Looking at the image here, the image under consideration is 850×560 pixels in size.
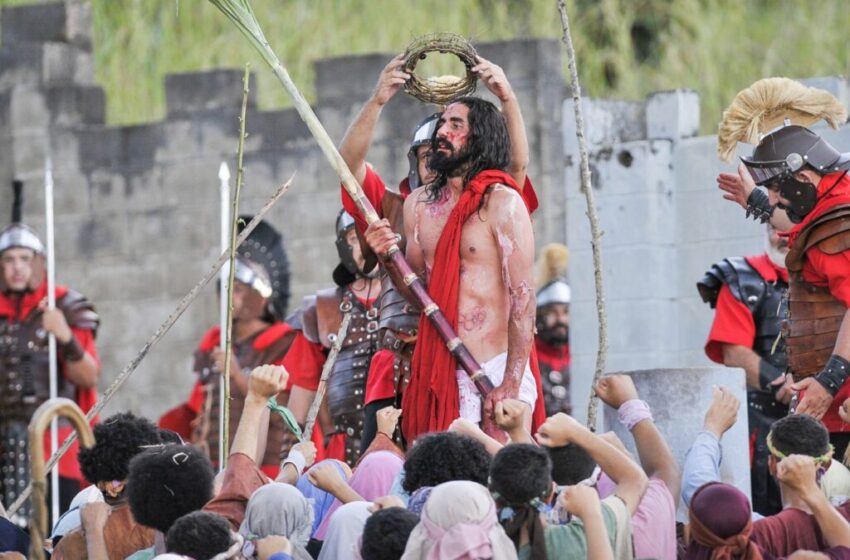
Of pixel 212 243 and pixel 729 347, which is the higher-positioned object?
pixel 212 243

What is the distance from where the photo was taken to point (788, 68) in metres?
17.2

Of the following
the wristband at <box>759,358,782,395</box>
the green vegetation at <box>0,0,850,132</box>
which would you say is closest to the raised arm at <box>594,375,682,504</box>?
the wristband at <box>759,358,782,395</box>

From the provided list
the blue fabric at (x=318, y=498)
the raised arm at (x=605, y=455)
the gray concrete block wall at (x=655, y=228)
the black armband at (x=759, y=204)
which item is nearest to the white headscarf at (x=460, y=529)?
the raised arm at (x=605, y=455)

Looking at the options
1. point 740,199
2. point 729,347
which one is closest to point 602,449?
point 740,199

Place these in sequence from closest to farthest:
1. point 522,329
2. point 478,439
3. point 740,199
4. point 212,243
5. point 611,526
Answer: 1. point 611,526
2. point 478,439
3. point 522,329
4. point 740,199
5. point 212,243

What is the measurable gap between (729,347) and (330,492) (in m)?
3.39

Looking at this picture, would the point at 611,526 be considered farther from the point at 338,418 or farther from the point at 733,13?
the point at 733,13

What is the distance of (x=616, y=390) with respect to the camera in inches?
314

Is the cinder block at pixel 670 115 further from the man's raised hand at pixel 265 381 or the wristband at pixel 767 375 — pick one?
the man's raised hand at pixel 265 381

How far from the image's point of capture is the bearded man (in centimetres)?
852

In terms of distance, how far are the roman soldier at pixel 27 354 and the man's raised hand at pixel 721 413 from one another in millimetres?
6036

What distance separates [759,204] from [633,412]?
5.17 ft

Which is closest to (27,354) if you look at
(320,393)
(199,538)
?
(320,393)

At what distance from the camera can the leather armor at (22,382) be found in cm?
1346
